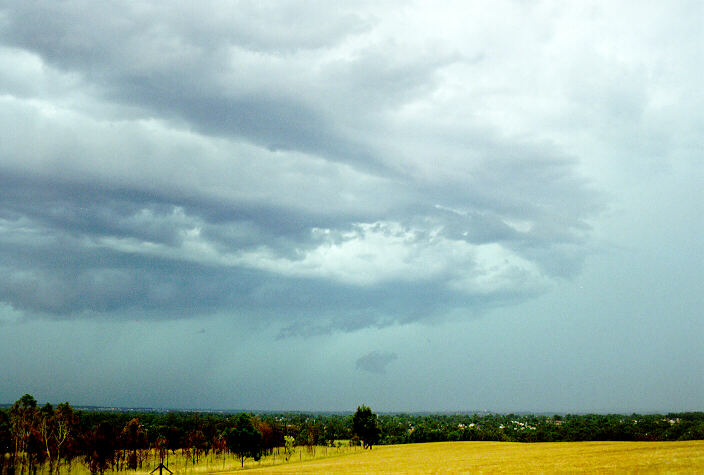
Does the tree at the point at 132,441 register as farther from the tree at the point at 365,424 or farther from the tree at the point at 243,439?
the tree at the point at 365,424

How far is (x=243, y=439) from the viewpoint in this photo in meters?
94.7

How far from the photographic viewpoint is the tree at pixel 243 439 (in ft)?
308

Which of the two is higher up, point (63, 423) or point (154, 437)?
point (63, 423)

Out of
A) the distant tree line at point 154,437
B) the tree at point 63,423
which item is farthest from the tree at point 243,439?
the tree at point 63,423

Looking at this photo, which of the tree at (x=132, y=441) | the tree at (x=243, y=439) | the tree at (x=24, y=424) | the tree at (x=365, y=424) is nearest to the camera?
the tree at (x=24, y=424)

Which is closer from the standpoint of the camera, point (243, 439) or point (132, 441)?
point (132, 441)

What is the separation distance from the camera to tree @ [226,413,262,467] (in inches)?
3698

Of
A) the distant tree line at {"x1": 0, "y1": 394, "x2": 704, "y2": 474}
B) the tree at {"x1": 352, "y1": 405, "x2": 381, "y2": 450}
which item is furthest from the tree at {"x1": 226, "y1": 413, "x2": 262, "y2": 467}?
the tree at {"x1": 352, "y1": 405, "x2": 381, "y2": 450}

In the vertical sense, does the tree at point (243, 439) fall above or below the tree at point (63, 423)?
below

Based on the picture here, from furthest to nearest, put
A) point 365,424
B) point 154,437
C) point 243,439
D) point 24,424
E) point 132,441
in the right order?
point 365,424 < point 154,437 < point 243,439 < point 132,441 < point 24,424

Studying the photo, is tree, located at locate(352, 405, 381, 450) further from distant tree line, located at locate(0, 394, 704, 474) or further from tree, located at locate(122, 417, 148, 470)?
tree, located at locate(122, 417, 148, 470)

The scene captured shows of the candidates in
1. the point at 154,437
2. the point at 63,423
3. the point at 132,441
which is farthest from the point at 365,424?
the point at 63,423

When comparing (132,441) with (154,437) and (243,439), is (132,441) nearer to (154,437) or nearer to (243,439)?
(243,439)

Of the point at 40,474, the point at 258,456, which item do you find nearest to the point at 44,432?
the point at 40,474
